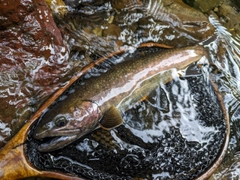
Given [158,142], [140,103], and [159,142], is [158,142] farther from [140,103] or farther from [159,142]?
[140,103]

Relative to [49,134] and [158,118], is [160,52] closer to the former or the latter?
[158,118]

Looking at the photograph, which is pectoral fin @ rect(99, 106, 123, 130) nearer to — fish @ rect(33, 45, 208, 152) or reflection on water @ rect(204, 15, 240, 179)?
fish @ rect(33, 45, 208, 152)

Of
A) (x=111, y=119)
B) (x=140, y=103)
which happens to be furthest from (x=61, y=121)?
(x=140, y=103)

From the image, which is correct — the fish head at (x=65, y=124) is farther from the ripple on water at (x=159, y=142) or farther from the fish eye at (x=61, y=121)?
the ripple on water at (x=159, y=142)

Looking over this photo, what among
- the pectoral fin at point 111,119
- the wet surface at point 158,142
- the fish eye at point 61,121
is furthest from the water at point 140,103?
the fish eye at point 61,121

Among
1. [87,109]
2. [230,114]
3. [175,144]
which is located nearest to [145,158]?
[175,144]

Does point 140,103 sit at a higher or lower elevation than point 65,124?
lower

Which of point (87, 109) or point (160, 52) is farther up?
point (160, 52)
